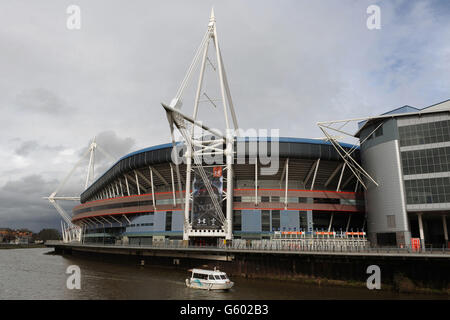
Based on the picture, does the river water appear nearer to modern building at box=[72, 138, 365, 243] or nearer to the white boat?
the white boat

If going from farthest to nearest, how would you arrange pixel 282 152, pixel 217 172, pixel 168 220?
pixel 168 220
pixel 282 152
pixel 217 172

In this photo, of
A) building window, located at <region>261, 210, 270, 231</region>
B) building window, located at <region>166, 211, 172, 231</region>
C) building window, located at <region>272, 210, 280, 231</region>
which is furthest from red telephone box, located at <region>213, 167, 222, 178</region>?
building window, located at <region>166, 211, 172, 231</region>

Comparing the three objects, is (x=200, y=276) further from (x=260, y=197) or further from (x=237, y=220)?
(x=260, y=197)

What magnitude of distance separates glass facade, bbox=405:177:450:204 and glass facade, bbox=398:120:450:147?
568cm

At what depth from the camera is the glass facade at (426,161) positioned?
45812mm

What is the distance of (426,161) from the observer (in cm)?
4688

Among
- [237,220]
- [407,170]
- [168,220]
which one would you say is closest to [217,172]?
[237,220]

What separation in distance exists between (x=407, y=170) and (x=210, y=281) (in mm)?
33396

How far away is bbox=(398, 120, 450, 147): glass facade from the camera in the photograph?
152ft

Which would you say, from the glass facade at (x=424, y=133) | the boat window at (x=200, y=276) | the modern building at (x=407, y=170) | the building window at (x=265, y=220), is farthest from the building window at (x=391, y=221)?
the boat window at (x=200, y=276)

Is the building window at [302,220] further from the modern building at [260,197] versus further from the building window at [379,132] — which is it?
the building window at [379,132]
